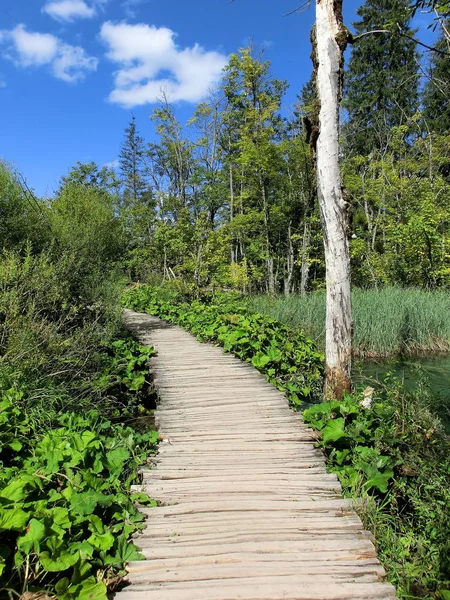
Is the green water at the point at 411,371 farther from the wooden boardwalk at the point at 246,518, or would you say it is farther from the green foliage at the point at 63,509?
the green foliage at the point at 63,509

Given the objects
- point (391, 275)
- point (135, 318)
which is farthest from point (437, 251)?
point (135, 318)

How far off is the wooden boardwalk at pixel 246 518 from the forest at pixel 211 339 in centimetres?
16

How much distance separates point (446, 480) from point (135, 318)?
815 cm

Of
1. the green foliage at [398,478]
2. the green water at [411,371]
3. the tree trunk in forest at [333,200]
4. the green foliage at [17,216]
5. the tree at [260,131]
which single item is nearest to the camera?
the green foliage at [398,478]

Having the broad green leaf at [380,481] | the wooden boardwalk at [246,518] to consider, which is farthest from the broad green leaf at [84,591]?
the broad green leaf at [380,481]

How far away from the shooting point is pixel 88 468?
2.47m

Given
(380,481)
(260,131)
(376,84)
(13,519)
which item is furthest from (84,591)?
(376,84)

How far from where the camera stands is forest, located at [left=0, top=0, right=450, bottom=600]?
210 cm

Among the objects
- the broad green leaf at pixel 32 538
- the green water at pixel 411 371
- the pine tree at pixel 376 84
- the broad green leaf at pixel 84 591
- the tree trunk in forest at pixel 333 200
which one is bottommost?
the green water at pixel 411 371

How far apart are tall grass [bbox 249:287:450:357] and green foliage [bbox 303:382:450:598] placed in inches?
182

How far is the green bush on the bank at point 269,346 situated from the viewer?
4.98 m

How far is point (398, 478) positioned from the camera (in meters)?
3.01

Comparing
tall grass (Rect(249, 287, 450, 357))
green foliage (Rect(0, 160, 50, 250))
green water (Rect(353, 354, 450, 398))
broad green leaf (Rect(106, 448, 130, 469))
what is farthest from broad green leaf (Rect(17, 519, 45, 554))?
tall grass (Rect(249, 287, 450, 357))

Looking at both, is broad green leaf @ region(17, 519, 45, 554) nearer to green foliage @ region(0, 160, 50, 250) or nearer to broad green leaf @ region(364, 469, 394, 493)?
broad green leaf @ region(364, 469, 394, 493)
